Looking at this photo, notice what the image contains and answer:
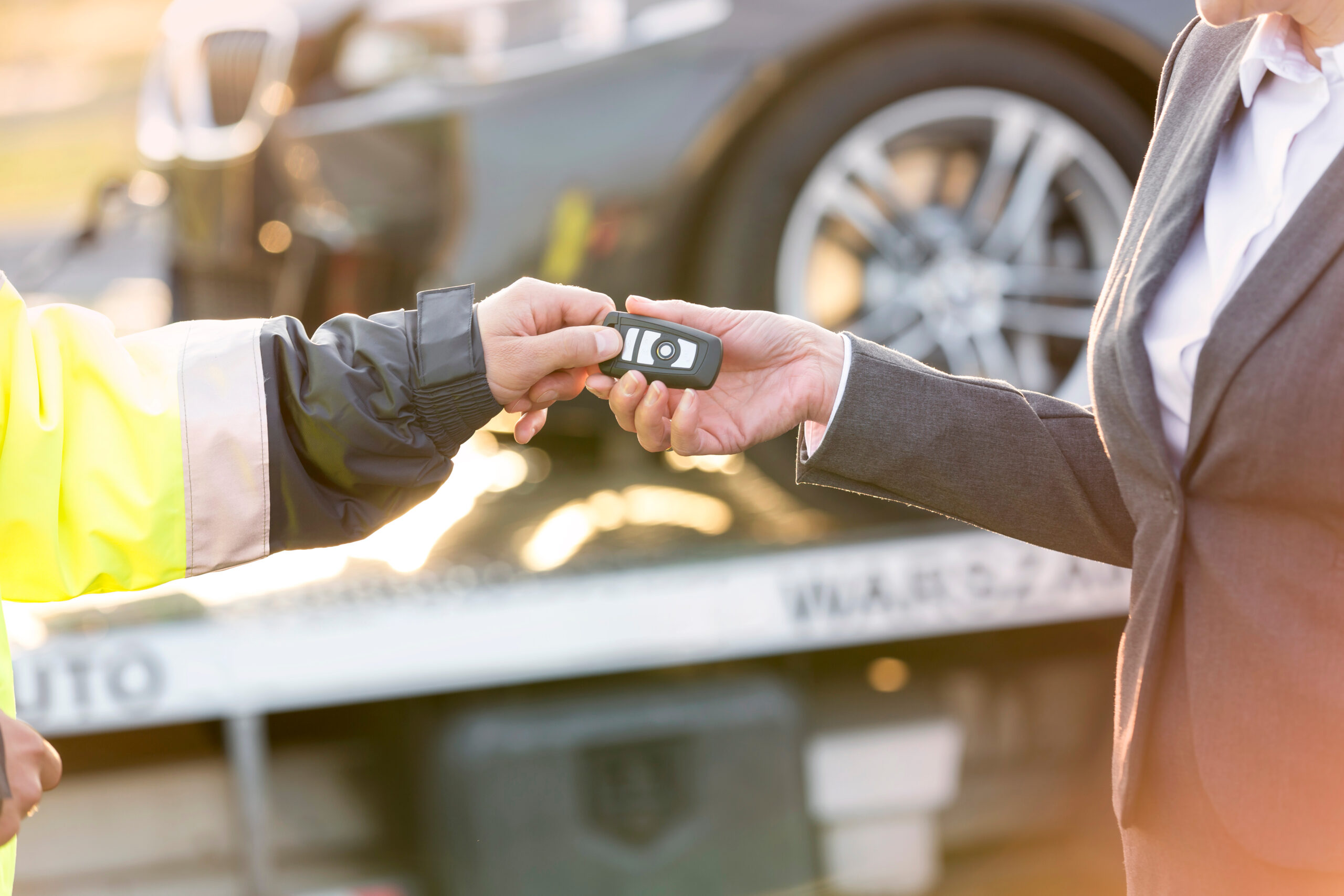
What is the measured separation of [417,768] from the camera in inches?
82.2

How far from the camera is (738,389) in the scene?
1435 millimetres

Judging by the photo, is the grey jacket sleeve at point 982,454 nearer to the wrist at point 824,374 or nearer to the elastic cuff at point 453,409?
the wrist at point 824,374

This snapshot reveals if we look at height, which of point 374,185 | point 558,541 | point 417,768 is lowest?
point 417,768

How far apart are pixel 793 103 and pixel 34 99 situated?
8.75m

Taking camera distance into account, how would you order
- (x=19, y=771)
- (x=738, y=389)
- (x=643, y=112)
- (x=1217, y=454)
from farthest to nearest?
(x=643, y=112), (x=738, y=389), (x=1217, y=454), (x=19, y=771)

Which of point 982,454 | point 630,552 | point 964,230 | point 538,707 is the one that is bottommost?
point 538,707

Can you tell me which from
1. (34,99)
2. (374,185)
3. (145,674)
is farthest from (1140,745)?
(34,99)

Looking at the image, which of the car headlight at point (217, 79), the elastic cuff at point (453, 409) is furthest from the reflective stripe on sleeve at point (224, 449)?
the car headlight at point (217, 79)

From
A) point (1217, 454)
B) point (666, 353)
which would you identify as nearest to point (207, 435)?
point (666, 353)

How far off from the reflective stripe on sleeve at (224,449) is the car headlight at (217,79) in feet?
4.51

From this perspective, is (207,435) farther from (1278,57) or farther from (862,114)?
(862,114)

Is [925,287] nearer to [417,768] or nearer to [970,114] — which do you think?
[970,114]

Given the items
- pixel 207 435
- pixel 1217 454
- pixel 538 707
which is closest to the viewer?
pixel 1217 454

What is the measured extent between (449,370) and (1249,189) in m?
0.74
